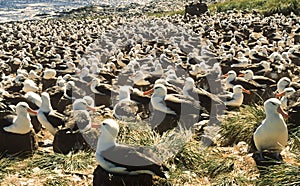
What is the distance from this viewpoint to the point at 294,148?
298 inches

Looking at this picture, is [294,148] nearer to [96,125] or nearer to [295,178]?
[295,178]

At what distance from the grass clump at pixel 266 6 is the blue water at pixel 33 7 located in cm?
2969

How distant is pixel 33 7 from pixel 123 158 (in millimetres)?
77731

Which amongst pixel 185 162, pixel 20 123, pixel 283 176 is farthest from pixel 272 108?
pixel 20 123

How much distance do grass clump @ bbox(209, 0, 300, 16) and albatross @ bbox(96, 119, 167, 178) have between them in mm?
35253

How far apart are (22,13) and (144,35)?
45.6 metres

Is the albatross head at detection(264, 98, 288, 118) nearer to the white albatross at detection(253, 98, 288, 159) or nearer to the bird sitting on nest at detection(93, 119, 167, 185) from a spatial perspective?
the white albatross at detection(253, 98, 288, 159)

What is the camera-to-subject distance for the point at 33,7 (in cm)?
8044

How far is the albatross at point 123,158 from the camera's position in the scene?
266 inches

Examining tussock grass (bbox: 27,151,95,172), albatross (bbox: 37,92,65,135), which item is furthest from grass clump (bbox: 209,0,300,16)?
tussock grass (bbox: 27,151,95,172)

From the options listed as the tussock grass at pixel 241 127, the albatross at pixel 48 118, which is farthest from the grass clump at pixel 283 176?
the albatross at pixel 48 118

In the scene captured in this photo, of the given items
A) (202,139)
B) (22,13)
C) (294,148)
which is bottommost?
(22,13)

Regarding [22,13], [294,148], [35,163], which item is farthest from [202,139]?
[22,13]

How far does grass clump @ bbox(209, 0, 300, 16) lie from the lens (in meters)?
40.6
